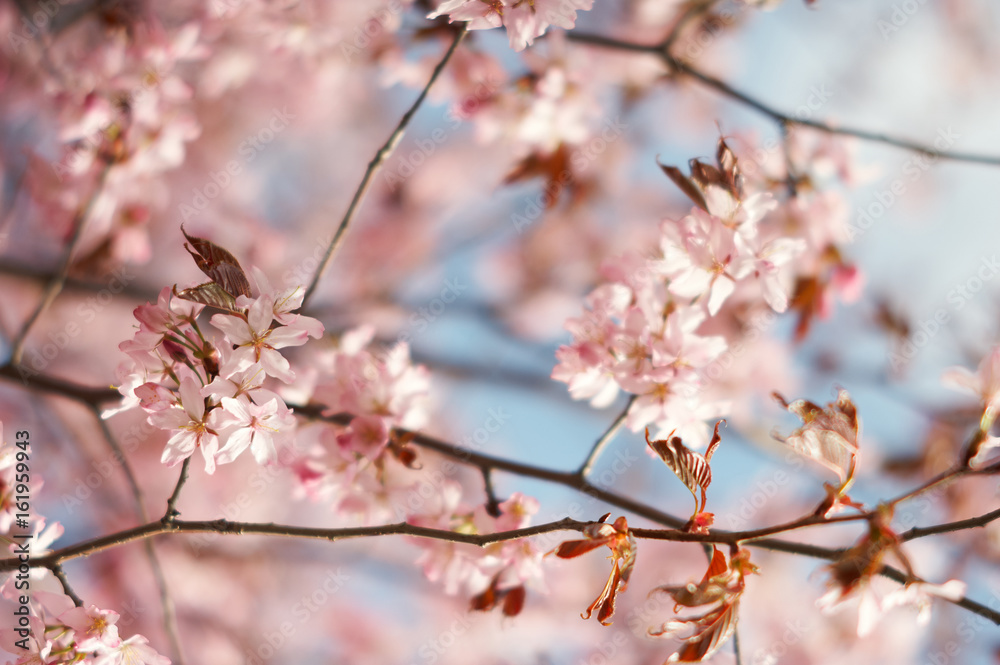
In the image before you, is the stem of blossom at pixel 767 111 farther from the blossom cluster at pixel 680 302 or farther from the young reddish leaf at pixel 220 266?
the young reddish leaf at pixel 220 266

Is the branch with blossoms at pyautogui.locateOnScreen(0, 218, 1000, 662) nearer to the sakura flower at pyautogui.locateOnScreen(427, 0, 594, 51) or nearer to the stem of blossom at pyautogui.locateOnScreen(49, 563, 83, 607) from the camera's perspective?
the stem of blossom at pyautogui.locateOnScreen(49, 563, 83, 607)

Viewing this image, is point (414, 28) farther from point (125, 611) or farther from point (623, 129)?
point (125, 611)

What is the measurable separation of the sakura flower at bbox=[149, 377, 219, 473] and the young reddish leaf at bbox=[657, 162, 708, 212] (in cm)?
79

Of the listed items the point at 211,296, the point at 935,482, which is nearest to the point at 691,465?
the point at 935,482

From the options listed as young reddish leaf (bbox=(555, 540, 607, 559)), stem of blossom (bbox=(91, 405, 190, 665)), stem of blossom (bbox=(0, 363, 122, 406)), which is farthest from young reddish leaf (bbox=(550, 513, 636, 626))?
stem of blossom (bbox=(0, 363, 122, 406))

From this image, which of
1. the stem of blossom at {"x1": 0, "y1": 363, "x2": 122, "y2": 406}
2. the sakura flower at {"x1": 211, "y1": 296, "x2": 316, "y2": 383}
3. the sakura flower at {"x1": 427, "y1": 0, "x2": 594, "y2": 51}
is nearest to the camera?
the sakura flower at {"x1": 211, "y1": 296, "x2": 316, "y2": 383}

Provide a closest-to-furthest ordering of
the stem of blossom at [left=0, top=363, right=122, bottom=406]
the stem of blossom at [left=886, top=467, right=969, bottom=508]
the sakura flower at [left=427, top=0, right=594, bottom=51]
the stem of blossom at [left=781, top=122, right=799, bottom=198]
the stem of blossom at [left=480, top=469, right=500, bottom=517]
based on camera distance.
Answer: the stem of blossom at [left=886, top=467, right=969, bottom=508]
the sakura flower at [left=427, top=0, right=594, bottom=51]
the stem of blossom at [left=480, top=469, right=500, bottom=517]
the stem of blossom at [left=0, top=363, right=122, bottom=406]
the stem of blossom at [left=781, top=122, right=799, bottom=198]

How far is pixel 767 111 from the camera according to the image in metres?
1.37

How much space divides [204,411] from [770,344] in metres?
2.83

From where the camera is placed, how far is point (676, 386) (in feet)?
3.34

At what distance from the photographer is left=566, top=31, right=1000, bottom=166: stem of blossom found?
1.25 m

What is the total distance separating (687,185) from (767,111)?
20.2 inches

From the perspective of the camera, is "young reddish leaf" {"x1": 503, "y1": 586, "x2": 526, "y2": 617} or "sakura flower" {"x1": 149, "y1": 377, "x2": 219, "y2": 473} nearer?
"sakura flower" {"x1": 149, "y1": 377, "x2": 219, "y2": 473}

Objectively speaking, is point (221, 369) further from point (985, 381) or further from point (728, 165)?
point (985, 381)
